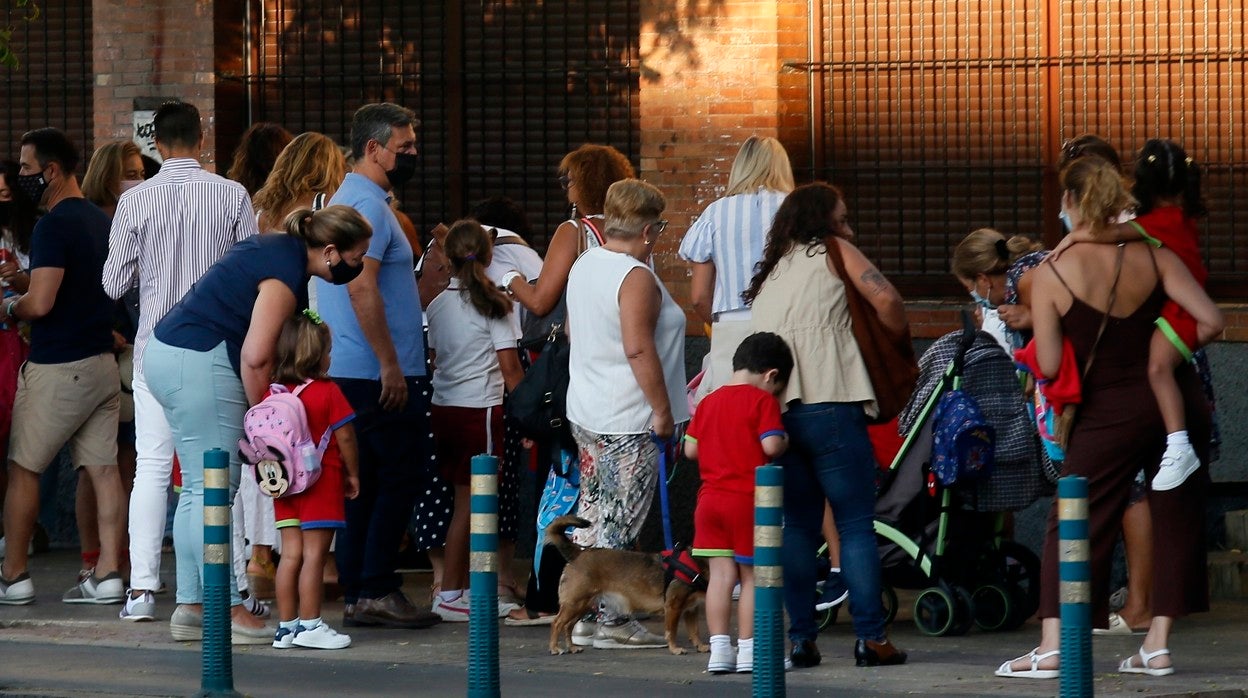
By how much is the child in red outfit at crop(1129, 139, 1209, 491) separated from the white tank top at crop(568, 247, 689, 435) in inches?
76.5

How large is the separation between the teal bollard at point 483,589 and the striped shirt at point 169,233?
9.37 feet

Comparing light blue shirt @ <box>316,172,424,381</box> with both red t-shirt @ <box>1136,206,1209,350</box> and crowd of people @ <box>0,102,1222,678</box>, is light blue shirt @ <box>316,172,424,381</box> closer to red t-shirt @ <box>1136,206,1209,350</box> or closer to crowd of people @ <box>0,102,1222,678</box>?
crowd of people @ <box>0,102,1222,678</box>

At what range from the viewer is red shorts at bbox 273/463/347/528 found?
843cm

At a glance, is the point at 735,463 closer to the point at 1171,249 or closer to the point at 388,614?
the point at 1171,249

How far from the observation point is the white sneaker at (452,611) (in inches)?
375

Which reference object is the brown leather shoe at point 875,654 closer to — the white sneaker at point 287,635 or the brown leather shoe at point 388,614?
the brown leather shoe at point 388,614

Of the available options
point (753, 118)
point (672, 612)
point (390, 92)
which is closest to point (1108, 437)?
point (672, 612)

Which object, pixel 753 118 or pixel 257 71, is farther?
pixel 257 71

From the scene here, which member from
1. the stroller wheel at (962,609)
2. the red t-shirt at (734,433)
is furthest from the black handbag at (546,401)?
the stroller wheel at (962,609)

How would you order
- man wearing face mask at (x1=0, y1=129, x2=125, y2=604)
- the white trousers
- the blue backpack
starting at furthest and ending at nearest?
man wearing face mask at (x1=0, y1=129, x2=125, y2=604), the white trousers, the blue backpack

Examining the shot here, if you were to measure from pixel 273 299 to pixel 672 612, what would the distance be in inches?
79.6

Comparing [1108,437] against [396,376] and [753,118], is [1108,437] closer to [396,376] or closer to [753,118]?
[396,376]

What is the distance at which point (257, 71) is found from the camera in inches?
531

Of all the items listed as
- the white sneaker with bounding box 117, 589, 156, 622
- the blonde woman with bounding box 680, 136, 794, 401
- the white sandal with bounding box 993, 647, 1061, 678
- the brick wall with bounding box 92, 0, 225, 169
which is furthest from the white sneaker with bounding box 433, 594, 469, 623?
the brick wall with bounding box 92, 0, 225, 169
